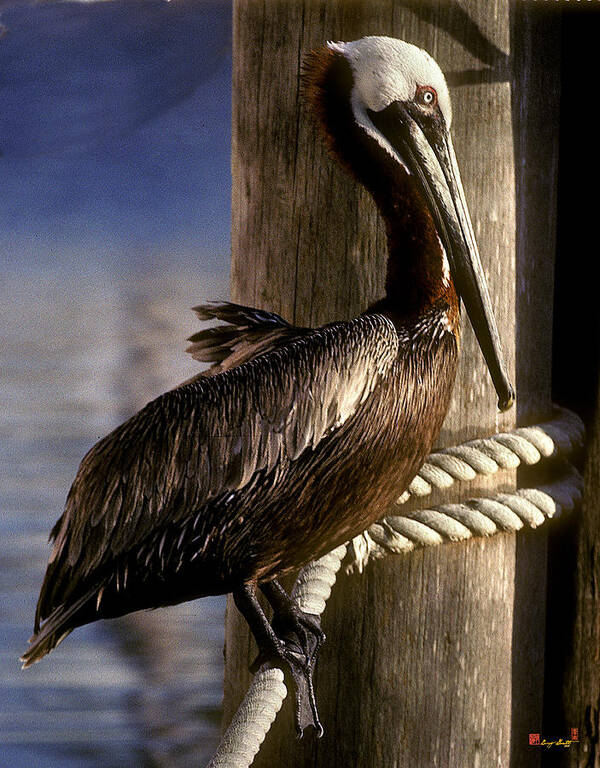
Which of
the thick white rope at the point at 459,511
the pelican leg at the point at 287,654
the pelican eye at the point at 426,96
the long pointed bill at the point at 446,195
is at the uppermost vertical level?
the pelican eye at the point at 426,96

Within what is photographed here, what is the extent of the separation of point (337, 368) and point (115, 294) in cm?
20

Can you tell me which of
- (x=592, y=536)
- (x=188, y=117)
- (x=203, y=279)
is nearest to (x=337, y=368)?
(x=203, y=279)

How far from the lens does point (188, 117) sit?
0.85 meters

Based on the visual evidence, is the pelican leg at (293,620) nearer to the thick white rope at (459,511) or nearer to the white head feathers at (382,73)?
the thick white rope at (459,511)

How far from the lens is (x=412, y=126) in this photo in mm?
812

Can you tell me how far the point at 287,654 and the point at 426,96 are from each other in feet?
1.63

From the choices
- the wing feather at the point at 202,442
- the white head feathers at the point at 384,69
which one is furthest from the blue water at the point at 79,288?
the white head feathers at the point at 384,69

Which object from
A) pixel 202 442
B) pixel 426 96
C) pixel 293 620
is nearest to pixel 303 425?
pixel 202 442

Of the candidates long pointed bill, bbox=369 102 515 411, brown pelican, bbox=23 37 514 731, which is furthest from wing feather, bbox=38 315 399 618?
long pointed bill, bbox=369 102 515 411

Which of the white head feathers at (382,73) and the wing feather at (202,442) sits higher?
the white head feathers at (382,73)

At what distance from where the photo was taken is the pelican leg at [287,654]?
80cm

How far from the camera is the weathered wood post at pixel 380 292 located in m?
0.86

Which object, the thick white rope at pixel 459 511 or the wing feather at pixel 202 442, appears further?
the thick white rope at pixel 459 511

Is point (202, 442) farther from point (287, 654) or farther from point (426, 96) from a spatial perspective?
point (426, 96)
